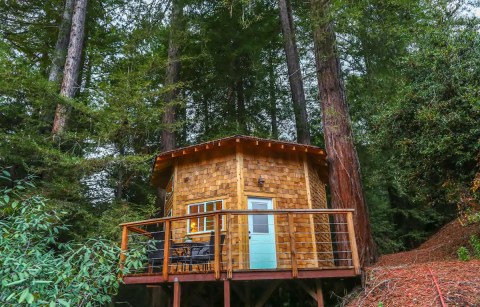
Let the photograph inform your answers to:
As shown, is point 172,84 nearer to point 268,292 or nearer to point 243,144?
point 243,144

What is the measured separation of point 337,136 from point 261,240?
122 inches

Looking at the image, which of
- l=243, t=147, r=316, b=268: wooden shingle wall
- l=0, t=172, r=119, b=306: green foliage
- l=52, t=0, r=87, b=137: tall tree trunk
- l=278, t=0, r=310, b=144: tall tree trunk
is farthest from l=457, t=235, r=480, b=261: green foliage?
l=52, t=0, r=87, b=137: tall tree trunk

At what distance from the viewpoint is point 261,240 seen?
7715 mm

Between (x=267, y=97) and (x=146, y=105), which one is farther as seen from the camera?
(x=267, y=97)

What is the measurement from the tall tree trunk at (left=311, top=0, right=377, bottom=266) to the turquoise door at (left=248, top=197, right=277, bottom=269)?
63.7 inches

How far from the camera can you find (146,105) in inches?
421

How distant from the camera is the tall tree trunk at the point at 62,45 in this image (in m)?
11.7

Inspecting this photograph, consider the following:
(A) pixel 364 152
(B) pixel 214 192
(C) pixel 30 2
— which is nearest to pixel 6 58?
(C) pixel 30 2

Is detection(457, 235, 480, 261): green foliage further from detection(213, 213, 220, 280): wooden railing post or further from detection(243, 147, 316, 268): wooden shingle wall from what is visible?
detection(213, 213, 220, 280): wooden railing post

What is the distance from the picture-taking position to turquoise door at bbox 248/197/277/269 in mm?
7617

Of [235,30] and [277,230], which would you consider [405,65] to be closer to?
[277,230]

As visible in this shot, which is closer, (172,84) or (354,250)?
(354,250)

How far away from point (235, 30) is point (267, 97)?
3.06m

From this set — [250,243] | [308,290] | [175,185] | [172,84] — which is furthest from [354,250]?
[172,84]
